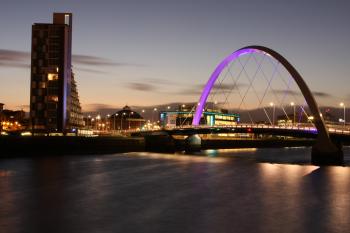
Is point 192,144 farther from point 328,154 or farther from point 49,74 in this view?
point 328,154

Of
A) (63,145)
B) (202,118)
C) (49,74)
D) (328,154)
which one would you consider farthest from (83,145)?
(202,118)

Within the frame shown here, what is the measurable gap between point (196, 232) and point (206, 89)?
7367 centimetres

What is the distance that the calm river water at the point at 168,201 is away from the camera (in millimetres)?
20688

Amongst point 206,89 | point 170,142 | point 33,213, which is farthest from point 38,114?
point 33,213

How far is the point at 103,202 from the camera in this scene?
27.0 meters

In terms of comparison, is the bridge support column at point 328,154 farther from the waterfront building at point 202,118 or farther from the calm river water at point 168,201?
the waterfront building at point 202,118

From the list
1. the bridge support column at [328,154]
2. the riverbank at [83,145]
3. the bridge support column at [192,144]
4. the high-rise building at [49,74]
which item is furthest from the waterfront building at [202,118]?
the bridge support column at [328,154]

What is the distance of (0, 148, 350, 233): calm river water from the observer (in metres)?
20.7

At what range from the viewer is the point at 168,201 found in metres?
27.9

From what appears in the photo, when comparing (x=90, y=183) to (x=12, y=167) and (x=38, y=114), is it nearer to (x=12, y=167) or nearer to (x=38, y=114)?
(x=12, y=167)

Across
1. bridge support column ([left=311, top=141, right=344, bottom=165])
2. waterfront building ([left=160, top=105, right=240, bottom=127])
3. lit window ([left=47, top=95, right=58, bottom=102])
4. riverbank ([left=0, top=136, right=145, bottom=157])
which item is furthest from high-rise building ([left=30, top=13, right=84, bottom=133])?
waterfront building ([left=160, top=105, right=240, bottom=127])

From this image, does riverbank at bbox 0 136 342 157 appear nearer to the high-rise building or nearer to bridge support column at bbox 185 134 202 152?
bridge support column at bbox 185 134 202 152

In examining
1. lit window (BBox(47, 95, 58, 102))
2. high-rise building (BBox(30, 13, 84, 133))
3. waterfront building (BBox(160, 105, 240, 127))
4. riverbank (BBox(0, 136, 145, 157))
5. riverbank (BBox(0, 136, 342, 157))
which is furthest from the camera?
waterfront building (BBox(160, 105, 240, 127))

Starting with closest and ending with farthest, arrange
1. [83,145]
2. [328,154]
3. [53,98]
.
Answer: [328,154]
[83,145]
[53,98]
